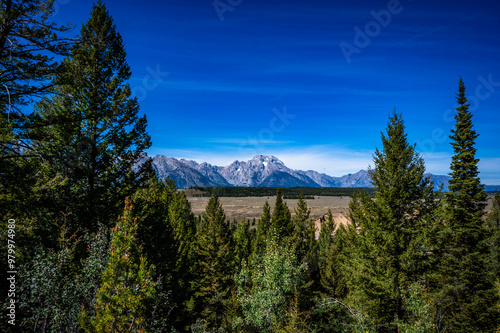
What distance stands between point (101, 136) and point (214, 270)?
22137mm

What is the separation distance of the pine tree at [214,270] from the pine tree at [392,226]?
17344 millimetres

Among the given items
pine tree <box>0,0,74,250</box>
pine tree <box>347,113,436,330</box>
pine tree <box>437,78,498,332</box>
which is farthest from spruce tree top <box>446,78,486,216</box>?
pine tree <box>0,0,74,250</box>

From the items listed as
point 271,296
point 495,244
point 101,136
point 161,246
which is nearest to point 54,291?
point 101,136

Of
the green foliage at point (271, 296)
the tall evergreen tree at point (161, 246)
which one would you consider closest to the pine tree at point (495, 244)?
the green foliage at point (271, 296)

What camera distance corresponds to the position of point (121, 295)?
666cm

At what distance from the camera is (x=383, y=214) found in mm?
15430

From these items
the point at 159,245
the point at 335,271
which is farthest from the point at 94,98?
the point at 335,271

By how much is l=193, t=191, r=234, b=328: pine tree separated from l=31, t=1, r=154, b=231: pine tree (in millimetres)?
18130

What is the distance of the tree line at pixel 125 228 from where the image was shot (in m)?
6.89

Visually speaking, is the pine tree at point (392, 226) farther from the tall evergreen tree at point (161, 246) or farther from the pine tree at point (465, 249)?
the tall evergreen tree at point (161, 246)

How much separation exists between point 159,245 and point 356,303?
15.2m

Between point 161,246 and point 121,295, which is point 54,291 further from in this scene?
point 161,246

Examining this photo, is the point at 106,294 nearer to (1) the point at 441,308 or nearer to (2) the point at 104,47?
(2) the point at 104,47

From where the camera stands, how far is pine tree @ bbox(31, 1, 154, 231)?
34.7 feet
